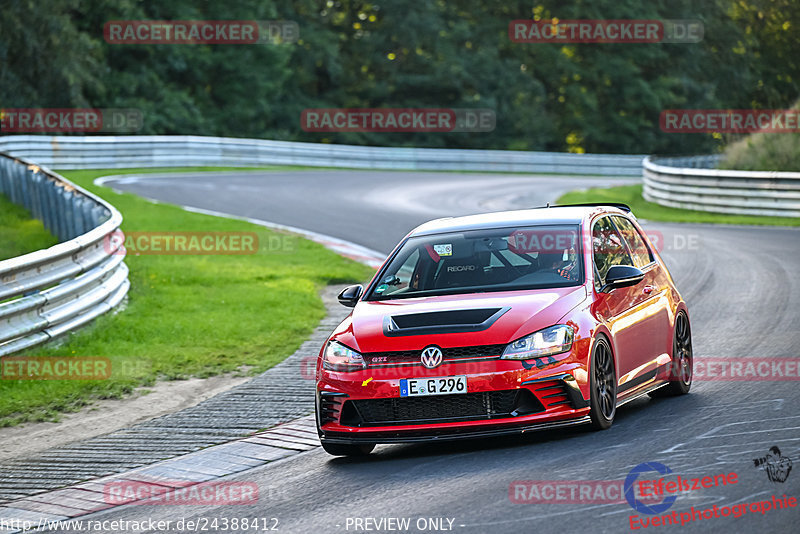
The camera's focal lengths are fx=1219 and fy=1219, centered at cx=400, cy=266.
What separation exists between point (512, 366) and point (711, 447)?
50.1 inches

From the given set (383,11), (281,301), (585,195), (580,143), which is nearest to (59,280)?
(281,301)

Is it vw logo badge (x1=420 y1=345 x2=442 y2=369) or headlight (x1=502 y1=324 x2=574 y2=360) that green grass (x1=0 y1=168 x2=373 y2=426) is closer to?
vw logo badge (x1=420 y1=345 x2=442 y2=369)

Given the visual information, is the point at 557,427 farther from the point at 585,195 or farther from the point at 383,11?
the point at 383,11

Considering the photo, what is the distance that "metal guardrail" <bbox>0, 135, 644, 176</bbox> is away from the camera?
121ft

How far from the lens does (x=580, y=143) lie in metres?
67.3

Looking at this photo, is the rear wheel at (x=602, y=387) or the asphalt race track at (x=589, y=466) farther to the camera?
the rear wheel at (x=602, y=387)

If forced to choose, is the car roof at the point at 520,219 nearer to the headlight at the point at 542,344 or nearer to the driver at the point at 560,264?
the driver at the point at 560,264

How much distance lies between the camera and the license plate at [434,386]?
24.6 feet

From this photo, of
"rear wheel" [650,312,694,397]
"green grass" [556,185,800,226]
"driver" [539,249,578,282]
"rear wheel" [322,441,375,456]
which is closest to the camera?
"rear wheel" [322,441,375,456]

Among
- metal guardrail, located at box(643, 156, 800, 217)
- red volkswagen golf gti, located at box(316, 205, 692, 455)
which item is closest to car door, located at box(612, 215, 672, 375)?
red volkswagen golf gti, located at box(316, 205, 692, 455)

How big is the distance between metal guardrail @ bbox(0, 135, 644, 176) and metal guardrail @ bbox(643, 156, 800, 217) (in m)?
15.1

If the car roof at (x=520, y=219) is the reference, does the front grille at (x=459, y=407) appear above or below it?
below

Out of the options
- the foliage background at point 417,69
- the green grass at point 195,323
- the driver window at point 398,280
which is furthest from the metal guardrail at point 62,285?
the foliage background at point 417,69

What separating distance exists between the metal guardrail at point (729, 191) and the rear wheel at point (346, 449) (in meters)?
19.5
